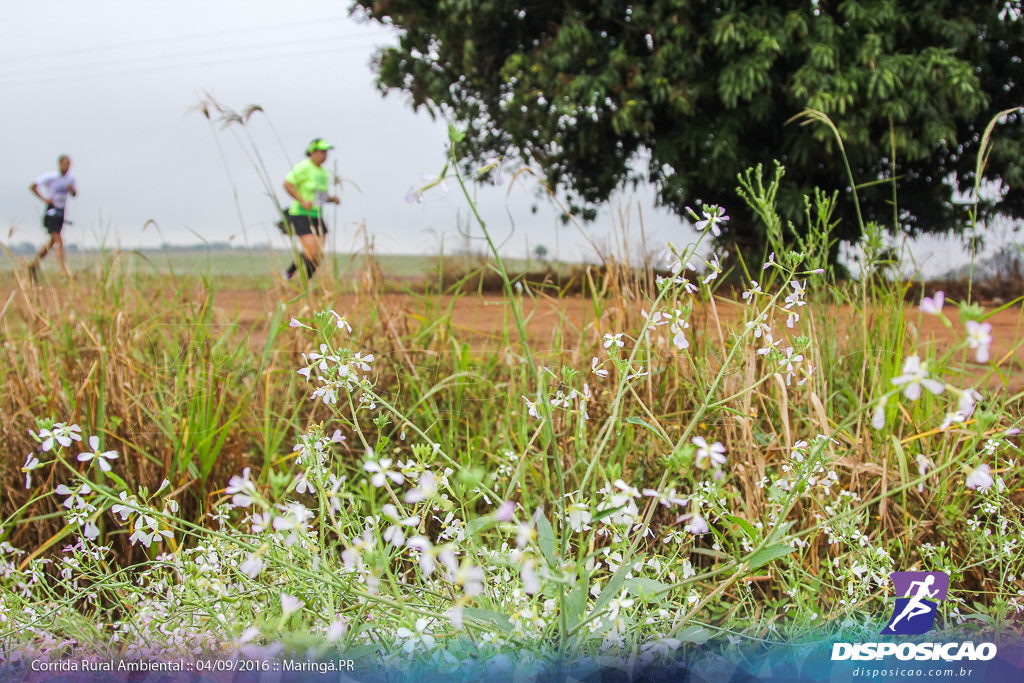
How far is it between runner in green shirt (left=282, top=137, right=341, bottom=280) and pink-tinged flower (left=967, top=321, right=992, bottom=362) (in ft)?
7.44

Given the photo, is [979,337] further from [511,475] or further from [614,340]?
[511,475]

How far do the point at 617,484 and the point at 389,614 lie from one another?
0.48 metres

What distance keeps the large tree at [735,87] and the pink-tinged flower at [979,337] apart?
24.1ft

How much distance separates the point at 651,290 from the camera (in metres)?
2.25

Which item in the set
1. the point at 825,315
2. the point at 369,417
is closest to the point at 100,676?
the point at 369,417

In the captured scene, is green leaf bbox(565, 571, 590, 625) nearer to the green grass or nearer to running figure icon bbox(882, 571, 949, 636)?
the green grass

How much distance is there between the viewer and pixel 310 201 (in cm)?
471

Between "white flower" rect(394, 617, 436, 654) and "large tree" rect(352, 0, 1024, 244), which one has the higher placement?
"large tree" rect(352, 0, 1024, 244)

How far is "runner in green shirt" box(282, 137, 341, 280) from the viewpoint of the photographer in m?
2.65

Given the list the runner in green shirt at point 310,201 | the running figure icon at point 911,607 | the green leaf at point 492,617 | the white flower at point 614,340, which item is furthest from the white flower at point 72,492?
the runner in green shirt at point 310,201

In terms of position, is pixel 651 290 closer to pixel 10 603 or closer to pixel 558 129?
pixel 10 603

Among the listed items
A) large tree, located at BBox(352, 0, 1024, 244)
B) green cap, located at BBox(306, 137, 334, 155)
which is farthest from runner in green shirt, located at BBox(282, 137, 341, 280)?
large tree, located at BBox(352, 0, 1024, 244)

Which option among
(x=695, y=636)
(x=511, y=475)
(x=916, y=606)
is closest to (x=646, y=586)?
(x=695, y=636)

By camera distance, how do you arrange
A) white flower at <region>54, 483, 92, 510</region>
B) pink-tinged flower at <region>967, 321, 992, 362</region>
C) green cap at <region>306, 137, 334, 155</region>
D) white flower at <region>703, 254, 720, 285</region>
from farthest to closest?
green cap at <region>306, 137, 334, 155</region> → white flower at <region>703, 254, 720, 285</region> → white flower at <region>54, 483, 92, 510</region> → pink-tinged flower at <region>967, 321, 992, 362</region>
